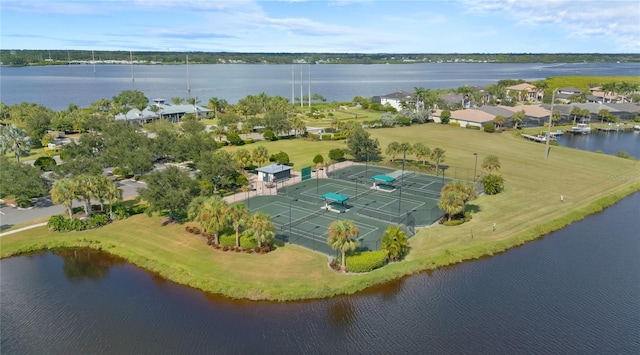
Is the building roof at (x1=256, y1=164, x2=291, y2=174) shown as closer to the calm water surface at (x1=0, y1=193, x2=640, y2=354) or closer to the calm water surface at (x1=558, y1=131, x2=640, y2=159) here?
the calm water surface at (x1=0, y1=193, x2=640, y2=354)

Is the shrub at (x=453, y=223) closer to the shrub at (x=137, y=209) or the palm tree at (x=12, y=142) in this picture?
the shrub at (x=137, y=209)

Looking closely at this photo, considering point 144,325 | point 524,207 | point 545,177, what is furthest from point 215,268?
point 545,177

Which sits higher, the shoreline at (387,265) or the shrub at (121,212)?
the shrub at (121,212)

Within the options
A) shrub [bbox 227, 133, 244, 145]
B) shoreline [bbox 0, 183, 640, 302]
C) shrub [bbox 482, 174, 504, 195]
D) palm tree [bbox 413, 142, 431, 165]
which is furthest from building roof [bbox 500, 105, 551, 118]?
shrub [bbox 227, 133, 244, 145]

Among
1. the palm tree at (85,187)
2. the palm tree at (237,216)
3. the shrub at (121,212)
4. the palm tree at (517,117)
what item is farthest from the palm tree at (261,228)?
the palm tree at (517,117)

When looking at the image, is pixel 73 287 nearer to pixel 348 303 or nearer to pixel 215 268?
pixel 215 268
